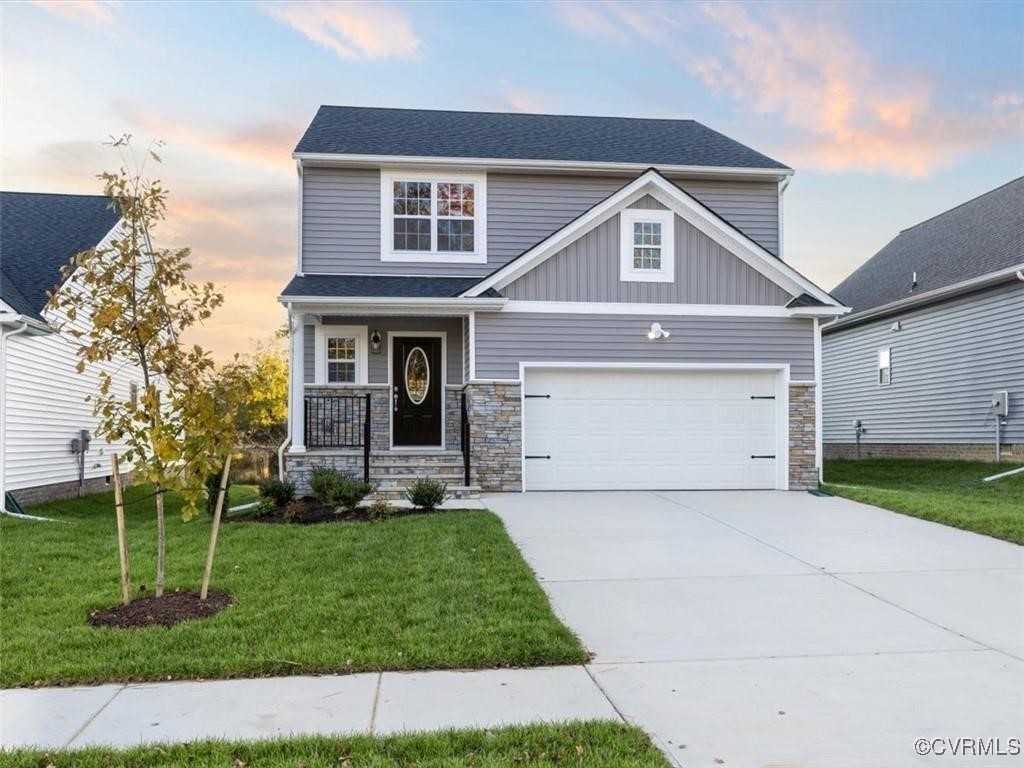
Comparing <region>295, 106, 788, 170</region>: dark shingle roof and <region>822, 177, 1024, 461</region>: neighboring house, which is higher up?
<region>295, 106, 788, 170</region>: dark shingle roof

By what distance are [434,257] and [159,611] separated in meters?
9.58

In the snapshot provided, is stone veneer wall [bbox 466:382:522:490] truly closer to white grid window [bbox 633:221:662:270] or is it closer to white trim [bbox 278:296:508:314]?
white trim [bbox 278:296:508:314]

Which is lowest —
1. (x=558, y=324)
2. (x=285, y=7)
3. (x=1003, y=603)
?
(x=1003, y=603)

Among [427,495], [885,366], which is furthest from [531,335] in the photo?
[885,366]

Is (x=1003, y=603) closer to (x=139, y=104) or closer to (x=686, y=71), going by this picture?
(x=686, y=71)

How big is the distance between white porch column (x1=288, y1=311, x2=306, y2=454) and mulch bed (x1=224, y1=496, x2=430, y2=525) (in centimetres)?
193

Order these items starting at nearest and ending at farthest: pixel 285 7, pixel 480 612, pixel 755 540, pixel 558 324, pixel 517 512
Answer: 1. pixel 480 612
2. pixel 755 540
3. pixel 517 512
4. pixel 285 7
5. pixel 558 324

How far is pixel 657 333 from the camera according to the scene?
12.2m

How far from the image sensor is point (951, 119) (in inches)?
578

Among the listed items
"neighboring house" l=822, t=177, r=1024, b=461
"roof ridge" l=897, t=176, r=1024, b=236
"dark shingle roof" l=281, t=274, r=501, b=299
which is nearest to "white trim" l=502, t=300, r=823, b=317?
"dark shingle roof" l=281, t=274, r=501, b=299

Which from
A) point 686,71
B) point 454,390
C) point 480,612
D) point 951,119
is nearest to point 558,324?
point 454,390

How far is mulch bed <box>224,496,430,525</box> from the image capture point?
9422 mm

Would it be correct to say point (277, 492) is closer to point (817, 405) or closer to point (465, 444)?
point (465, 444)

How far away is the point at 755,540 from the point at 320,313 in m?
7.73
